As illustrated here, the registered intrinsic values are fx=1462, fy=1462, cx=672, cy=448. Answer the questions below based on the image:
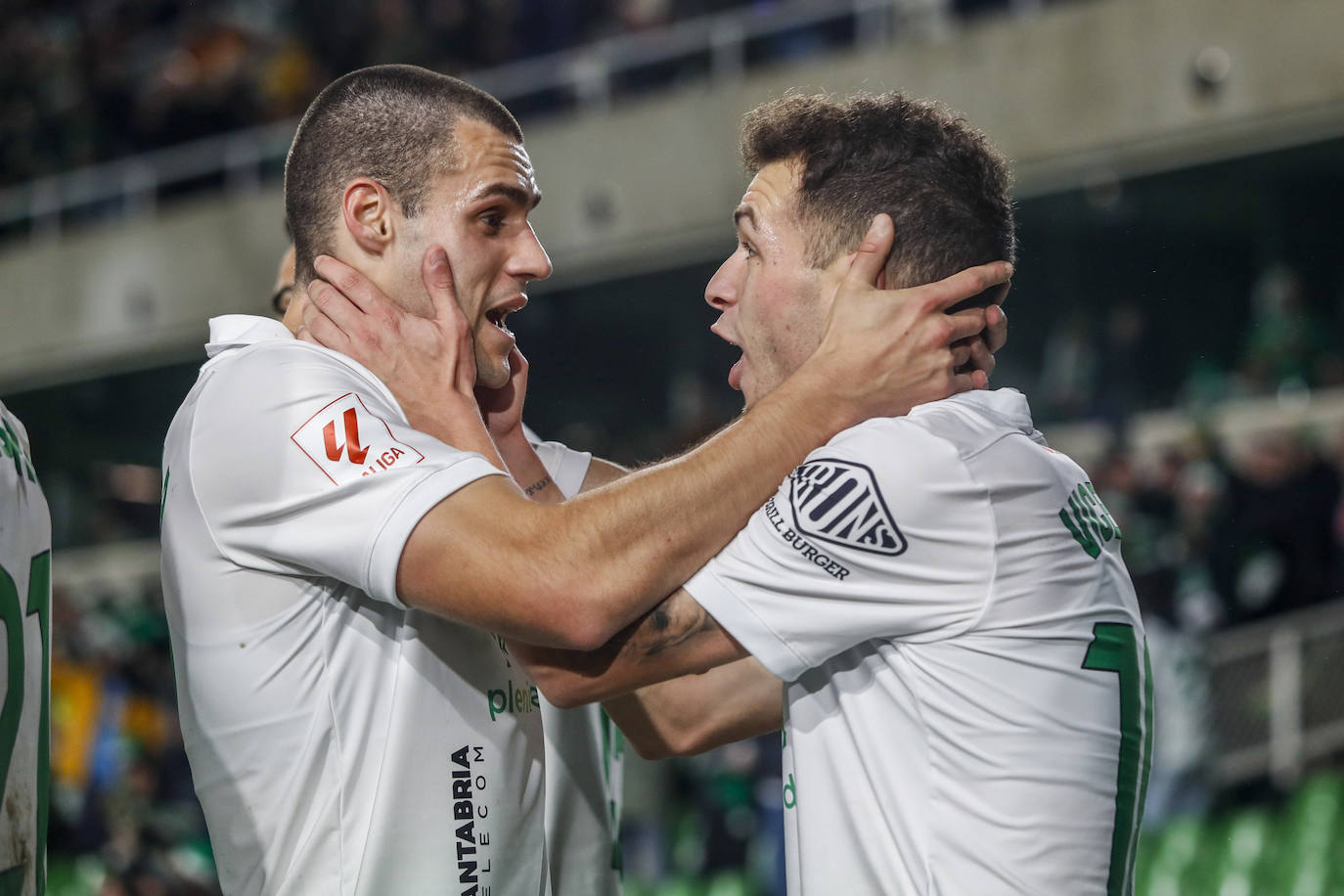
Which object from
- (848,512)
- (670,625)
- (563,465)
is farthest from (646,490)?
(563,465)

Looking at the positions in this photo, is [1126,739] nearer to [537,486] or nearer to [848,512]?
[848,512]

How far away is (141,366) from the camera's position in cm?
1544

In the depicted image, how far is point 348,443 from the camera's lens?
2.33 meters

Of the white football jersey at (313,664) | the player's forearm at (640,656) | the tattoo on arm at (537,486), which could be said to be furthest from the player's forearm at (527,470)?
the player's forearm at (640,656)

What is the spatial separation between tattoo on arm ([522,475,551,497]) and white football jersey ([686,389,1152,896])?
28.6 inches

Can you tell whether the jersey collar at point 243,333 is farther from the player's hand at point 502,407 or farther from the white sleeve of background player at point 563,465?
the white sleeve of background player at point 563,465

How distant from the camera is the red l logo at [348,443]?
232 cm

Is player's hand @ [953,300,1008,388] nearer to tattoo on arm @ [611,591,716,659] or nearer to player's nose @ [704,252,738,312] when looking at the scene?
player's nose @ [704,252,738,312]

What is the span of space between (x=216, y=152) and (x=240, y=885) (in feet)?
42.9

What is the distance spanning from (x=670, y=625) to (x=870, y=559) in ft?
1.12

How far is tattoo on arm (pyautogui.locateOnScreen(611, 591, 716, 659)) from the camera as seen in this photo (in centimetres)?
233

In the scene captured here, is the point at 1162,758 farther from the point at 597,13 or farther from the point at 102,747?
the point at 597,13

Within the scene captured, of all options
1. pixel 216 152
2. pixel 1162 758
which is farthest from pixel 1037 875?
pixel 216 152

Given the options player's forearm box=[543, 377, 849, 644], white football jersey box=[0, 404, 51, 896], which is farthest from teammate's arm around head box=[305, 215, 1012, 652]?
white football jersey box=[0, 404, 51, 896]
